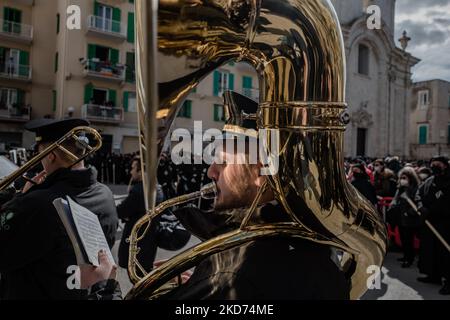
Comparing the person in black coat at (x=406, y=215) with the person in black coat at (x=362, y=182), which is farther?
the person in black coat at (x=362, y=182)

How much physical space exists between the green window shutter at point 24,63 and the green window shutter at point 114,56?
4574 millimetres

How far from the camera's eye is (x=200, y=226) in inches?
45.3

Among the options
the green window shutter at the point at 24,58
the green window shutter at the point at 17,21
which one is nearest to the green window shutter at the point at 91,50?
the green window shutter at the point at 24,58

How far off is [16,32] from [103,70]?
5008mm

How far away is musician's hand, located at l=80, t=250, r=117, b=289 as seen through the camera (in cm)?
127

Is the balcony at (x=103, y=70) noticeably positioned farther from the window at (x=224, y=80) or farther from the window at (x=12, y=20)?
the window at (x=224, y=80)

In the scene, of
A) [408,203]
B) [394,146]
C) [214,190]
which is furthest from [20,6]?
[394,146]

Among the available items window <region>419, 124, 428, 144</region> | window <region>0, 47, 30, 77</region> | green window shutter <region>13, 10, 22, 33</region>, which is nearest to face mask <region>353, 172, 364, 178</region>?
window <region>0, 47, 30, 77</region>

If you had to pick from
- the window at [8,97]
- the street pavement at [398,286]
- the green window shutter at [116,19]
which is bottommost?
the street pavement at [398,286]

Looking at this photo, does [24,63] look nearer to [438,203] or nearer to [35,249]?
[438,203]

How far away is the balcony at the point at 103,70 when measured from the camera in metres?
20.0

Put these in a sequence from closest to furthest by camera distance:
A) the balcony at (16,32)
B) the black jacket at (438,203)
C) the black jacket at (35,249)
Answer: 1. the black jacket at (35,249)
2. the black jacket at (438,203)
3. the balcony at (16,32)

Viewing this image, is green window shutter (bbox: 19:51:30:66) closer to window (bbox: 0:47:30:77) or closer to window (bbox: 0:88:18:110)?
window (bbox: 0:47:30:77)
